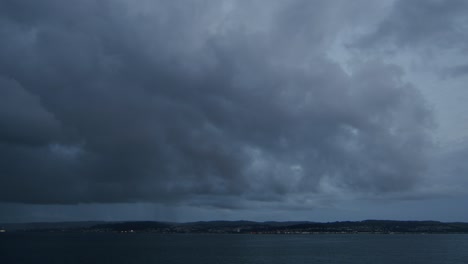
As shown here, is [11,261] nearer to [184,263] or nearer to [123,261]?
[123,261]

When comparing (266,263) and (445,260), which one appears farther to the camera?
(445,260)

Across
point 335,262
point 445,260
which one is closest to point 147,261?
point 335,262

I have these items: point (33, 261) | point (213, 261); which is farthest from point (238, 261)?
point (33, 261)

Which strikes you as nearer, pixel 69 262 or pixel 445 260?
pixel 69 262

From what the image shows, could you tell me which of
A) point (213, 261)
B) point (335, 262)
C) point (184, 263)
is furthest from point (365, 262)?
point (184, 263)

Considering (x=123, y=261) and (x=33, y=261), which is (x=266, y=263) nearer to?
(x=123, y=261)

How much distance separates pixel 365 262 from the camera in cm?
9919

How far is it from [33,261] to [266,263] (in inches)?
1966

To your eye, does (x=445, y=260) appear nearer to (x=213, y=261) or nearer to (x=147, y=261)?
(x=213, y=261)

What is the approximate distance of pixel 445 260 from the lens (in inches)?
4210

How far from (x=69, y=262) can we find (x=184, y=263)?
2425cm

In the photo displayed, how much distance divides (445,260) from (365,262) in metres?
23.0

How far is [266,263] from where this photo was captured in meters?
96.4

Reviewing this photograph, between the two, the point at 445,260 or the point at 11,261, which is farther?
the point at 445,260
